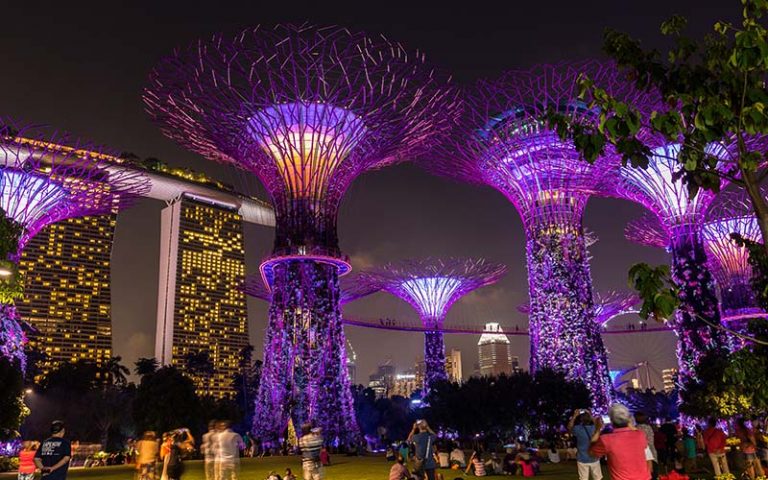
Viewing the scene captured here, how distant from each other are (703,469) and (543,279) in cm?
2069

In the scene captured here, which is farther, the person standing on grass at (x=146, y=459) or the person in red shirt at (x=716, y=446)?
the person in red shirt at (x=716, y=446)

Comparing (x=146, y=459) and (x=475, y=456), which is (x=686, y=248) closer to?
(x=475, y=456)

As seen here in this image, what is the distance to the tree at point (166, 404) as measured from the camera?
164 ft

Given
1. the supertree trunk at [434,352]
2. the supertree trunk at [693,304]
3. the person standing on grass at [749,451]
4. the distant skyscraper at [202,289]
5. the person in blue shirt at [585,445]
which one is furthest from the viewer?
the distant skyscraper at [202,289]

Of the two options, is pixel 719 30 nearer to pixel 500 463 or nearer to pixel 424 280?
pixel 500 463

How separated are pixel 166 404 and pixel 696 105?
163 feet

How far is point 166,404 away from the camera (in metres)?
50.0

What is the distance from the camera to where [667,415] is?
3725 inches

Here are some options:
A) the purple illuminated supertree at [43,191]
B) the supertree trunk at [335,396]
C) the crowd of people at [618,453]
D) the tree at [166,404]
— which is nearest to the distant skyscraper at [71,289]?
the tree at [166,404]

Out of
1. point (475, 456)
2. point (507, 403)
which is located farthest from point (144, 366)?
point (475, 456)

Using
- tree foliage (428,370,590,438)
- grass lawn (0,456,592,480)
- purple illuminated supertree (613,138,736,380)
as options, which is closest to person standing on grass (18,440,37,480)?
grass lawn (0,456,592,480)

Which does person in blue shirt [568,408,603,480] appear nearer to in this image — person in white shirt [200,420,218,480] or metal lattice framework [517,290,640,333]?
person in white shirt [200,420,218,480]

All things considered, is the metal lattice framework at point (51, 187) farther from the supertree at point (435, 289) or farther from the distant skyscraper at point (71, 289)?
the distant skyscraper at point (71, 289)

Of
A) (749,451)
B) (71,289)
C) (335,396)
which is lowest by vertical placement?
(749,451)
